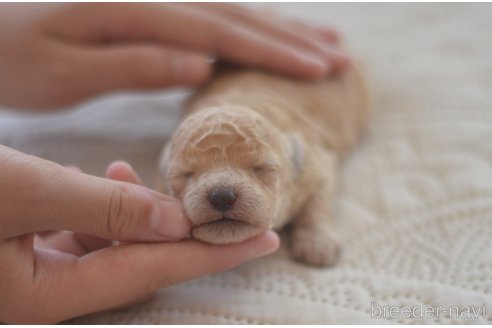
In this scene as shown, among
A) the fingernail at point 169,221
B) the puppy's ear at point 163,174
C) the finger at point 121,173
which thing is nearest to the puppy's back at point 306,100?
the puppy's ear at point 163,174

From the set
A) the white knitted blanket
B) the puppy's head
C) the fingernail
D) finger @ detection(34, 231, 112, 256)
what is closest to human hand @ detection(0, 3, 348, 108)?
the white knitted blanket

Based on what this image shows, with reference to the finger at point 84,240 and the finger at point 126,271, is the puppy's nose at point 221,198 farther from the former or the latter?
the finger at point 84,240

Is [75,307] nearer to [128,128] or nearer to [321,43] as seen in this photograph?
[128,128]

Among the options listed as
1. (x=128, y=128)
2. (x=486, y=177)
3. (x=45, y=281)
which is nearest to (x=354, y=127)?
(x=486, y=177)

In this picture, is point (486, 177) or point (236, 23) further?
point (236, 23)

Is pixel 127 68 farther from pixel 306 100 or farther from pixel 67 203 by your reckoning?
pixel 67 203

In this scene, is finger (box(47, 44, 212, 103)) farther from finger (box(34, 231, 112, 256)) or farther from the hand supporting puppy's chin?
the hand supporting puppy's chin
